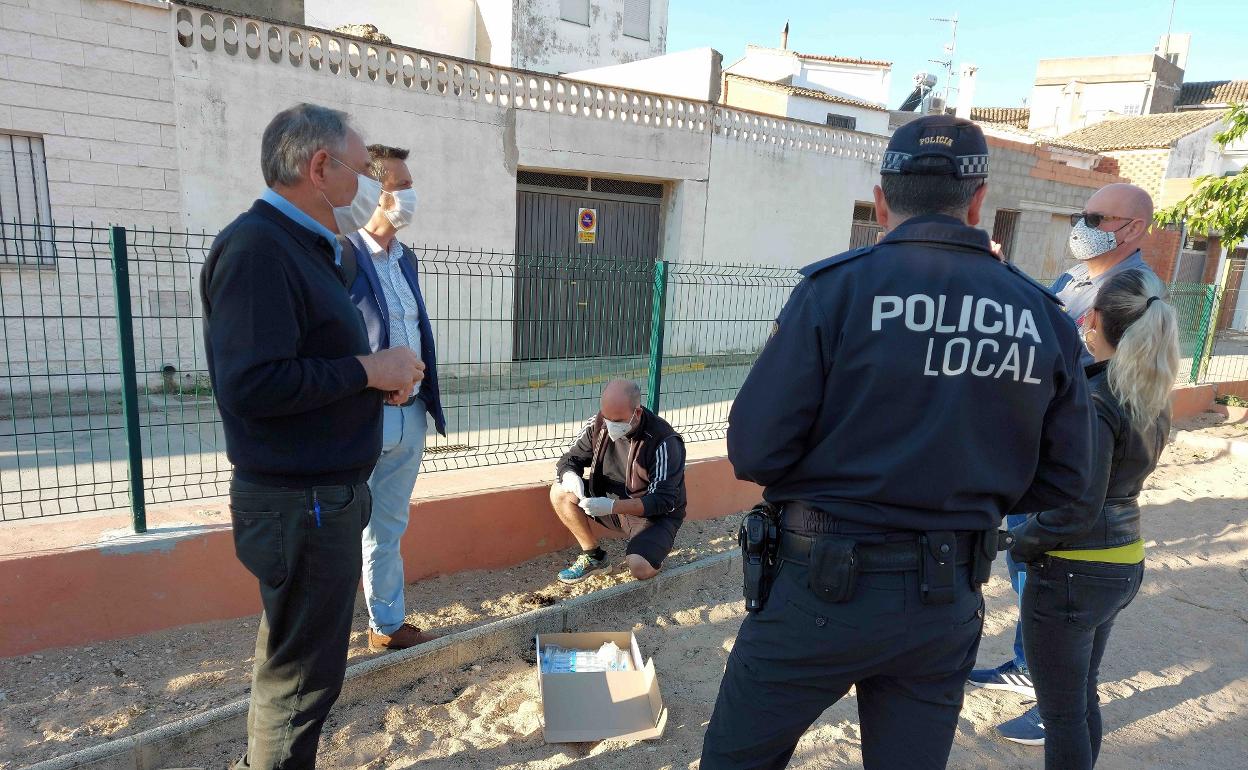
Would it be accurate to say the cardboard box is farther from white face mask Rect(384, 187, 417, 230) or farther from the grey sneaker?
white face mask Rect(384, 187, 417, 230)

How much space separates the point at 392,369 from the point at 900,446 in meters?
1.31

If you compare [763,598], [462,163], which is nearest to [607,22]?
[462,163]

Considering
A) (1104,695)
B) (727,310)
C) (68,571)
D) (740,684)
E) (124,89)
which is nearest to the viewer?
(740,684)

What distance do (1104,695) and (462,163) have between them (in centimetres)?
767

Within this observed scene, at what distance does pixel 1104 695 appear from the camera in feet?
11.1

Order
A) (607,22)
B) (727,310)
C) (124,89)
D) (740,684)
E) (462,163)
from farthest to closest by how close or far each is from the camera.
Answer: (607,22), (462,163), (727,310), (124,89), (740,684)

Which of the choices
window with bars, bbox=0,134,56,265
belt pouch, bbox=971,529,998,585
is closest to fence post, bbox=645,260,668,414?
belt pouch, bbox=971,529,998,585

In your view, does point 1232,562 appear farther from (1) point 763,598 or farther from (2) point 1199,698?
(1) point 763,598

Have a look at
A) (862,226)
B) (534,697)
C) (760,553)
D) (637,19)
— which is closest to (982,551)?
(760,553)

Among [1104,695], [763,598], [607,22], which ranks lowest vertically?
[1104,695]

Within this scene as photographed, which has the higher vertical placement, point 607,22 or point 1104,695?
point 607,22

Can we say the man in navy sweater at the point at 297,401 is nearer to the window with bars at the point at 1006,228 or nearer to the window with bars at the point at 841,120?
the window with bars at the point at 1006,228

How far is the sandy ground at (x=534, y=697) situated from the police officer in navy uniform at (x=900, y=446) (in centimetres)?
131

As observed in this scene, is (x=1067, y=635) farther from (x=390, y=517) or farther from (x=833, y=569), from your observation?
(x=390, y=517)
